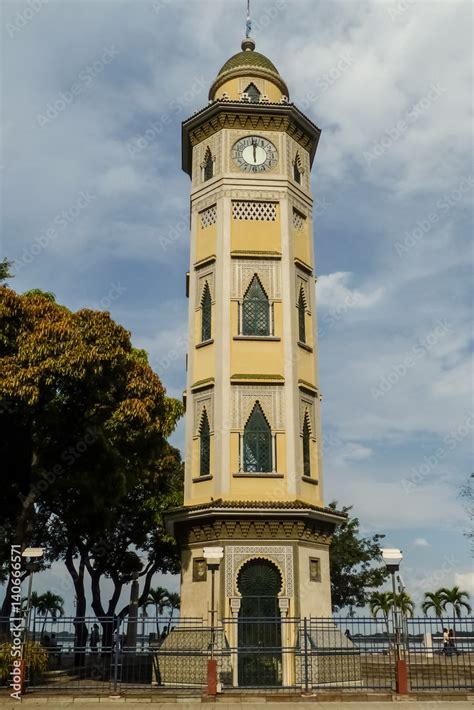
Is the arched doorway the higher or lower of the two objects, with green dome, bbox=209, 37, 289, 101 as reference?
lower

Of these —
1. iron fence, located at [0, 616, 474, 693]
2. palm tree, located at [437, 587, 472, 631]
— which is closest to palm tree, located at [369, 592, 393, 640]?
palm tree, located at [437, 587, 472, 631]

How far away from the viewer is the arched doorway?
18.0 metres

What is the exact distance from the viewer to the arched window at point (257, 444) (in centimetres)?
2031

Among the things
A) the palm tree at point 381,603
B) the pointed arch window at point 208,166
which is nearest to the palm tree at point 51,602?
the palm tree at point 381,603

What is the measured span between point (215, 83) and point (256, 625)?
61.2 ft

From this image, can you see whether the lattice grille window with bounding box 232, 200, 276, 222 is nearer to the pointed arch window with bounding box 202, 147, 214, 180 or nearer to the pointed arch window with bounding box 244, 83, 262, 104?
the pointed arch window with bounding box 202, 147, 214, 180

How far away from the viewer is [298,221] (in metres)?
23.8

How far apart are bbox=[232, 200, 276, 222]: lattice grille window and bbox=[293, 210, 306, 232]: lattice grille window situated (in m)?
0.88

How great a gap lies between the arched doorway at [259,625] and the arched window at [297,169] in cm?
1289

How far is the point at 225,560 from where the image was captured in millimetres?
19031

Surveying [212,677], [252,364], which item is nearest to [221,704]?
[212,677]

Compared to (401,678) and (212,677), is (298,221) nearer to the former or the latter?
(401,678)

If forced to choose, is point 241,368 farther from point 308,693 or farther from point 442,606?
point 442,606

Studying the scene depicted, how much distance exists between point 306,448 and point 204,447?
3061 millimetres
